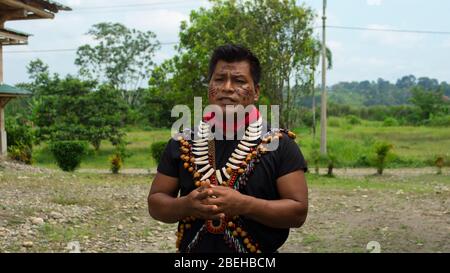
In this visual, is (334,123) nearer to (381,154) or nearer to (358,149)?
(358,149)

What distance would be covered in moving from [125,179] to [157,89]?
16.1ft

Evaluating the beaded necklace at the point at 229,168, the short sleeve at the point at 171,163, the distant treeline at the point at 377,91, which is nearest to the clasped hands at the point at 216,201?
the beaded necklace at the point at 229,168

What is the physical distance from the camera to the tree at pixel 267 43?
51.6ft

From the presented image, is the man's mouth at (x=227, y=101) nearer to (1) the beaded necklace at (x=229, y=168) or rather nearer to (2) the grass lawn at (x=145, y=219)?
(1) the beaded necklace at (x=229, y=168)

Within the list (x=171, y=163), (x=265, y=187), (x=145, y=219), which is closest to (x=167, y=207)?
(x=171, y=163)

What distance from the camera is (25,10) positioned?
15.6m

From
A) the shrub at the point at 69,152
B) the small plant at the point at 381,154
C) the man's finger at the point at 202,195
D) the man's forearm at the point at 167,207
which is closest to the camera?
the man's finger at the point at 202,195

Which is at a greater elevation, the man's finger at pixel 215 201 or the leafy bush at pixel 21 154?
the man's finger at pixel 215 201

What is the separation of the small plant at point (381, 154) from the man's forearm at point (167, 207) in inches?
585

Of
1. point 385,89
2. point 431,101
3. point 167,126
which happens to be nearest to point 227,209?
point 167,126

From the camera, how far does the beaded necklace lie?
6.52ft

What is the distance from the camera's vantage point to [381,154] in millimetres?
A: 16344

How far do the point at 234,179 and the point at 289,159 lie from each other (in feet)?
0.70

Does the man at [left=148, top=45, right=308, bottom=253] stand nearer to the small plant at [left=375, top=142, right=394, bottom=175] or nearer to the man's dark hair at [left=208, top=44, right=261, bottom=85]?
the man's dark hair at [left=208, top=44, right=261, bottom=85]
